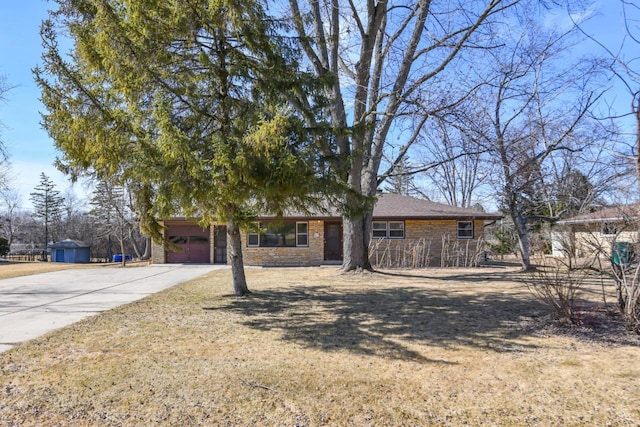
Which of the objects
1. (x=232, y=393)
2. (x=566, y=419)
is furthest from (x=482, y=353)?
(x=232, y=393)

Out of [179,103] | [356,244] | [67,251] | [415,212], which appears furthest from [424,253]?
[67,251]

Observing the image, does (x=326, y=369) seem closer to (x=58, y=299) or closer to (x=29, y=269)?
(x=58, y=299)

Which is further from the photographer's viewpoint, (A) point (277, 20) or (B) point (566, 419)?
(A) point (277, 20)

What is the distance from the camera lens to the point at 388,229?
19016 millimetres

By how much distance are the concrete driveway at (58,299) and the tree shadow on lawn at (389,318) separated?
8.92 ft

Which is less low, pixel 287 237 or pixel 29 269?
pixel 287 237

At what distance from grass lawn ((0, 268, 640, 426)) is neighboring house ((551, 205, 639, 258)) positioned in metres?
1.08

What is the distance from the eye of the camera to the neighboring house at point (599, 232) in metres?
5.66

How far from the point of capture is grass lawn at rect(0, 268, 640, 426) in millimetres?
3312

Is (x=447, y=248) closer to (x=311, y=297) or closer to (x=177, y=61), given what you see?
(x=311, y=297)

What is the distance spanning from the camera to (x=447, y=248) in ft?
59.4

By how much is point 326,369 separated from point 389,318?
2.83 metres

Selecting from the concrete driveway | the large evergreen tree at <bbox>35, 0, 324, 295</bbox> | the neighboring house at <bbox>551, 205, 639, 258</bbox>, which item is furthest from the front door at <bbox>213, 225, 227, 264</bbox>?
the neighboring house at <bbox>551, 205, 639, 258</bbox>

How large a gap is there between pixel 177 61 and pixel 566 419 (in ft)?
24.6
